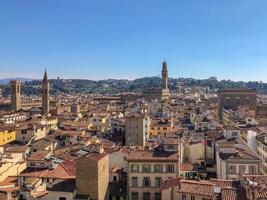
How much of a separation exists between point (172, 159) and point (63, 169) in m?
11.8

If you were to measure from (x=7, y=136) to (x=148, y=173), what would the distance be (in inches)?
1805

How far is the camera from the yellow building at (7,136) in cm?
7900

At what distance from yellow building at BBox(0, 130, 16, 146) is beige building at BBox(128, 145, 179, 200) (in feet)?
140

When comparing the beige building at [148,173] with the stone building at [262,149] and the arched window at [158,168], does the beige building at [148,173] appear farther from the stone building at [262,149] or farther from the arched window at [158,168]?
the stone building at [262,149]

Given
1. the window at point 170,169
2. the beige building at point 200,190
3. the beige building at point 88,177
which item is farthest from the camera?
the window at point 170,169

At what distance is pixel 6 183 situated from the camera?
44062 millimetres

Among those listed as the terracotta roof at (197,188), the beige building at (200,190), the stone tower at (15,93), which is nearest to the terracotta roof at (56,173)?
the beige building at (200,190)

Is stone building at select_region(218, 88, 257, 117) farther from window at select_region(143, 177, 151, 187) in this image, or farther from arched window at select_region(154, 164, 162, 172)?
window at select_region(143, 177, 151, 187)

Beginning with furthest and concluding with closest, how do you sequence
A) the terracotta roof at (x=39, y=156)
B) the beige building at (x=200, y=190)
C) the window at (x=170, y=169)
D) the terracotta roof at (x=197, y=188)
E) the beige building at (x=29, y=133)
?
the beige building at (x=29, y=133) → the terracotta roof at (x=39, y=156) → the window at (x=170, y=169) → the terracotta roof at (x=197, y=188) → the beige building at (x=200, y=190)

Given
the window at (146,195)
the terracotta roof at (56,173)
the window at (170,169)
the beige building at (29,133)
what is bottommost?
the window at (146,195)

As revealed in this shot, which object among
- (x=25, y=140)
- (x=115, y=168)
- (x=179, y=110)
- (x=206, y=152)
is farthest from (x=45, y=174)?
(x=179, y=110)

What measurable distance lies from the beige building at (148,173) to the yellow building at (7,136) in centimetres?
4256

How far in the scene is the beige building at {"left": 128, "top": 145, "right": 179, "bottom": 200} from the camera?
4328 centimetres

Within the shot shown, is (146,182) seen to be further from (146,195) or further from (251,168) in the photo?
(251,168)
